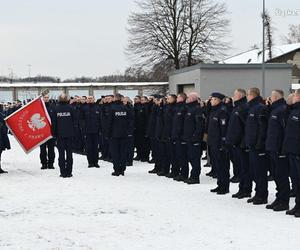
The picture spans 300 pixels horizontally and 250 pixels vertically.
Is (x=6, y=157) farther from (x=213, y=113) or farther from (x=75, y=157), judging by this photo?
(x=213, y=113)

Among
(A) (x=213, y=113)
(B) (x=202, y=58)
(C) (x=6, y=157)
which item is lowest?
(C) (x=6, y=157)

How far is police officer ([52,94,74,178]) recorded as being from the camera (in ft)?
46.1

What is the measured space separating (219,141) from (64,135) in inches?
169

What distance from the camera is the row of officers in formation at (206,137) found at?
9.52 meters

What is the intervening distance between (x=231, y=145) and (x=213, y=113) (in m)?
0.89

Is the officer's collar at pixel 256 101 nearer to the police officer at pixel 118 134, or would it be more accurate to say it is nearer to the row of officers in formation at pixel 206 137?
the row of officers in formation at pixel 206 137

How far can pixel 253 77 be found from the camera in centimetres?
3116

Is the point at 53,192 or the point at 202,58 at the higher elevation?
the point at 202,58

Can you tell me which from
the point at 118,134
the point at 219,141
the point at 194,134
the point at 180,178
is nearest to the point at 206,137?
the point at 194,134

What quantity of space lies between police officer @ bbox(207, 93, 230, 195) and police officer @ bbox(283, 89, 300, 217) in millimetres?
2295

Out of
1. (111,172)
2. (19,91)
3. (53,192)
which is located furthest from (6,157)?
(19,91)

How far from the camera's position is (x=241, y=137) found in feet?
35.5

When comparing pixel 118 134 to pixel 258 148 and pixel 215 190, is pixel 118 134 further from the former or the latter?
pixel 258 148

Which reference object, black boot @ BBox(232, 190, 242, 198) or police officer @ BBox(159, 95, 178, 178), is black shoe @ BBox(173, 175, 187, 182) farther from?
black boot @ BBox(232, 190, 242, 198)
